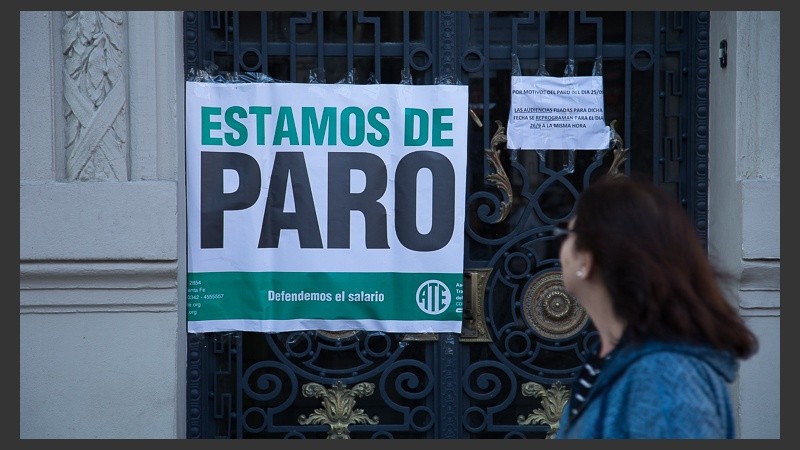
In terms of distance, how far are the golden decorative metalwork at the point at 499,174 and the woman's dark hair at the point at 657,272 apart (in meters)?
2.38

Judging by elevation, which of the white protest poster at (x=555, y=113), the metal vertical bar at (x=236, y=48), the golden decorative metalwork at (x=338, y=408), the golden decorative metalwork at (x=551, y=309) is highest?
the metal vertical bar at (x=236, y=48)

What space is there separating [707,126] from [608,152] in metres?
0.53

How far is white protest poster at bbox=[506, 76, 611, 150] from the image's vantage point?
4660 mm

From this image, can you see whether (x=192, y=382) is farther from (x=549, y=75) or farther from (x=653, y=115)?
(x=653, y=115)

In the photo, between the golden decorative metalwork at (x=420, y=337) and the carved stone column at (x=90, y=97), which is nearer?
the carved stone column at (x=90, y=97)

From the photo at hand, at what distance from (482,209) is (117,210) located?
182cm

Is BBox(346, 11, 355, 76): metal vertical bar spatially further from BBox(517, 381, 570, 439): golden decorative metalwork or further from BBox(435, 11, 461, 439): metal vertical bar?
BBox(517, 381, 570, 439): golden decorative metalwork

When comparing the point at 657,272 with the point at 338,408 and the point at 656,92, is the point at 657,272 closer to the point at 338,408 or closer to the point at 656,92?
the point at 656,92

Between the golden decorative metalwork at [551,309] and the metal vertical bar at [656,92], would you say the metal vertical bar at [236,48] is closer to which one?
the golden decorative metalwork at [551,309]

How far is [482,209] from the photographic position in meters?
4.70

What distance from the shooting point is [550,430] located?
4.77 metres

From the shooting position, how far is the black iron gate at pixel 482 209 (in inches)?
184

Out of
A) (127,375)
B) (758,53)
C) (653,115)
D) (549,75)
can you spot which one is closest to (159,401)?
(127,375)

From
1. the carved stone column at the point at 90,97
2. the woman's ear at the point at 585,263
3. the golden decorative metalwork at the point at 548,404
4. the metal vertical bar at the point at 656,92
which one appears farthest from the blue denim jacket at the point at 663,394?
the carved stone column at the point at 90,97
